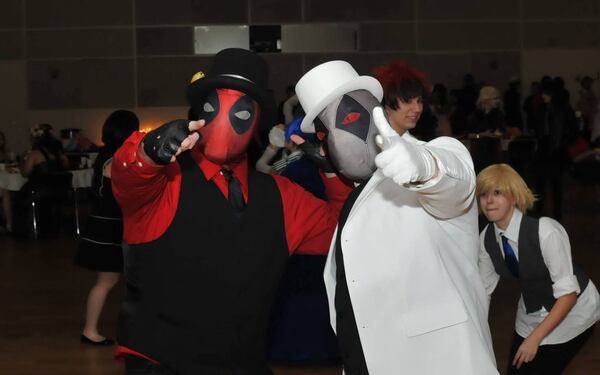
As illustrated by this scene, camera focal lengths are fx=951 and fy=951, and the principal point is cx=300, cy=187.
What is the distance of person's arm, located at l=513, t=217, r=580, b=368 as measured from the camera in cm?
315

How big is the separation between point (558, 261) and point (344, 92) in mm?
1205

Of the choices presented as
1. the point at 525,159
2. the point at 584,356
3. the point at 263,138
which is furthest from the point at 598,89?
the point at 584,356

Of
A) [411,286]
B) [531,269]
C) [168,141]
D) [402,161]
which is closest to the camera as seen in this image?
[402,161]

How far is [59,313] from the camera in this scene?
612cm

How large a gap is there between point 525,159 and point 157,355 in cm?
867

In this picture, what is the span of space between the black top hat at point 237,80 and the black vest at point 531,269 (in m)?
1.14

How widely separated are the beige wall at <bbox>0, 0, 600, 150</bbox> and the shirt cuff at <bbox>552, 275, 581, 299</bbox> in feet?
36.4

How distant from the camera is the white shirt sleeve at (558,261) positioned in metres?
3.16

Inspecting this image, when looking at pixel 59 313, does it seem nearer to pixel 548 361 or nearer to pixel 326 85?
pixel 548 361

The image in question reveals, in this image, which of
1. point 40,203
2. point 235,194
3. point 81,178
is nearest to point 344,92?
point 235,194

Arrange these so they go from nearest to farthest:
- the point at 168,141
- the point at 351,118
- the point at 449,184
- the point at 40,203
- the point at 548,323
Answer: the point at 449,184 → the point at 168,141 → the point at 351,118 → the point at 548,323 → the point at 40,203

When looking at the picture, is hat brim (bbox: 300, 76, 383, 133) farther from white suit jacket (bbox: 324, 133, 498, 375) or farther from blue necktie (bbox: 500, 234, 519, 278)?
blue necktie (bbox: 500, 234, 519, 278)

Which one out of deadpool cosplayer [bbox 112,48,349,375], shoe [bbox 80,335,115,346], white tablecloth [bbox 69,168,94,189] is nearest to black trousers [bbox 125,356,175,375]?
deadpool cosplayer [bbox 112,48,349,375]

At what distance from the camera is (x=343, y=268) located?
7.67ft
